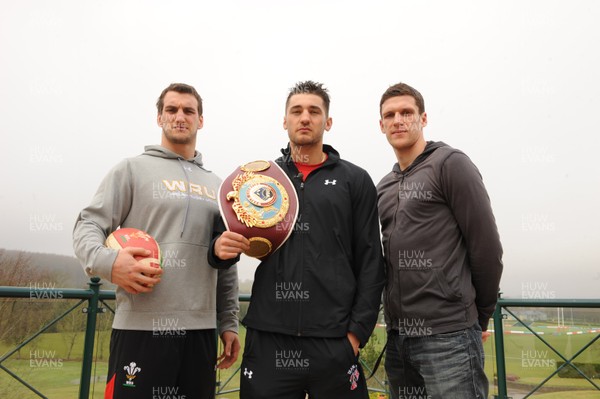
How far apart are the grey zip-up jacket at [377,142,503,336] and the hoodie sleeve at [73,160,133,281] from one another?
70.7 inches

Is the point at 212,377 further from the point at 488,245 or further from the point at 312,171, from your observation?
the point at 488,245

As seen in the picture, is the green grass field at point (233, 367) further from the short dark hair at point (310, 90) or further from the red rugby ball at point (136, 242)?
the short dark hair at point (310, 90)

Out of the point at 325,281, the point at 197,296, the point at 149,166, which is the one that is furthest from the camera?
the point at 149,166

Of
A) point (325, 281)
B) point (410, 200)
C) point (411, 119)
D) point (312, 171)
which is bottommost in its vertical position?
point (325, 281)

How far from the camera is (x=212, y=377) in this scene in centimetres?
271

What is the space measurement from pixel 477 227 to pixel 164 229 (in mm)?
2040

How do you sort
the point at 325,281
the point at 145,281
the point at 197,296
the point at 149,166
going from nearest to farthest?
1. the point at 145,281
2. the point at 325,281
3. the point at 197,296
4. the point at 149,166

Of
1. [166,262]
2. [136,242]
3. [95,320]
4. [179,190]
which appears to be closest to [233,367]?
[95,320]

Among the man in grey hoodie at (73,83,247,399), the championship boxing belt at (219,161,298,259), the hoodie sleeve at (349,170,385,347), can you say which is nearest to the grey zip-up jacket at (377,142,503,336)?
the hoodie sleeve at (349,170,385,347)

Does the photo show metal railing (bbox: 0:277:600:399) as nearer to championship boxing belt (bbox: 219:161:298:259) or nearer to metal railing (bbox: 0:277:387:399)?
metal railing (bbox: 0:277:387:399)

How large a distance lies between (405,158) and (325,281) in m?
1.18

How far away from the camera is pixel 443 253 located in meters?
2.58

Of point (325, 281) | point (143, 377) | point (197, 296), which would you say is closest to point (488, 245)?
point (325, 281)

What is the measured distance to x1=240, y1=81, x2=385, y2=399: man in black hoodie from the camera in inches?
89.5
